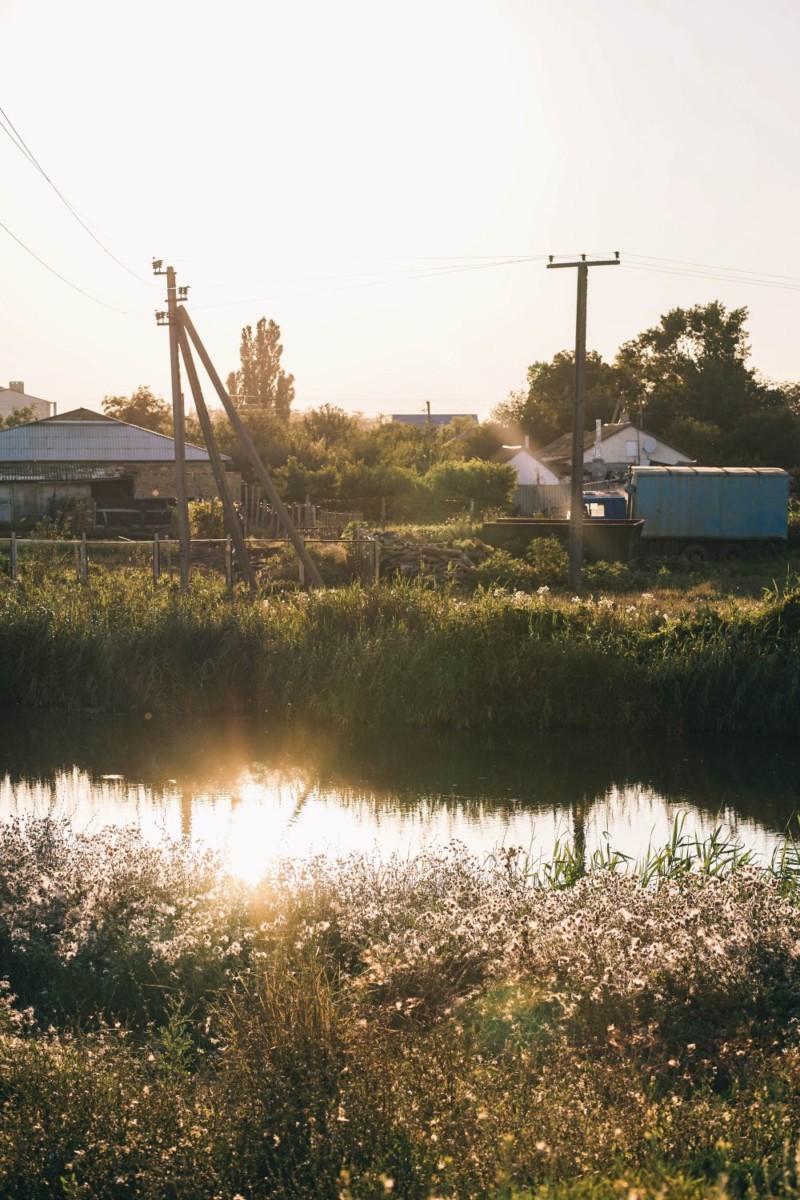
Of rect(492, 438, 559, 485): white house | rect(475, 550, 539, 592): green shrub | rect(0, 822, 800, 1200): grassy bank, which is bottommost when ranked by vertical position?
rect(0, 822, 800, 1200): grassy bank

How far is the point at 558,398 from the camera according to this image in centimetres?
8300

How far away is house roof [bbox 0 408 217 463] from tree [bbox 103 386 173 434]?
2070cm

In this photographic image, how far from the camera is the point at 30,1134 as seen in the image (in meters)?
4.21

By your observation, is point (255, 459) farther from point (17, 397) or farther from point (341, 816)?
point (17, 397)

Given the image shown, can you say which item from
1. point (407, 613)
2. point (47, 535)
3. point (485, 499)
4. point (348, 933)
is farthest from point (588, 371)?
point (348, 933)

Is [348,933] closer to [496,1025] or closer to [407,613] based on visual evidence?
[496,1025]

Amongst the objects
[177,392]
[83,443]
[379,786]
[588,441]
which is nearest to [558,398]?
[588,441]

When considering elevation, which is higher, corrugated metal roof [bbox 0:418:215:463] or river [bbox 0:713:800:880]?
corrugated metal roof [bbox 0:418:215:463]

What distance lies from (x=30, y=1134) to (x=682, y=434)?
70.3 meters

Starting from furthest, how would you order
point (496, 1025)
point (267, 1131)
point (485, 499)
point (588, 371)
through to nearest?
point (588, 371), point (485, 499), point (496, 1025), point (267, 1131)

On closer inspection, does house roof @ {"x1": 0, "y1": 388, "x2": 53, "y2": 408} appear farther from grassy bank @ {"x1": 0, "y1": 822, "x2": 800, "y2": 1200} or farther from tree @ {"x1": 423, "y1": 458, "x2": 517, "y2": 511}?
grassy bank @ {"x1": 0, "y1": 822, "x2": 800, "y2": 1200}

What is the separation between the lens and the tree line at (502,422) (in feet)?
175

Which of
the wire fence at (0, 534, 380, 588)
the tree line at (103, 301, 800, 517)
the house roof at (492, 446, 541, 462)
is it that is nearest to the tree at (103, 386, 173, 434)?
the tree line at (103, 301, 800, 517)

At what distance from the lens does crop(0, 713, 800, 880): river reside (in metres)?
11.2
